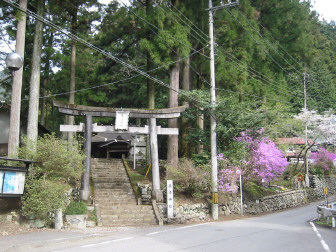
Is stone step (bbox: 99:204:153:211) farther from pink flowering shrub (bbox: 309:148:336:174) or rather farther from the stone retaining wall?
pink flowering shrub (bbox: 309:148:336:174)

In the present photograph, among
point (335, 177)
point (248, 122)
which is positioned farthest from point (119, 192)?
point (335, 177)

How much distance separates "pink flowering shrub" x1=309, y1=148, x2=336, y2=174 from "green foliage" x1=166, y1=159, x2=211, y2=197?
23.5 metres

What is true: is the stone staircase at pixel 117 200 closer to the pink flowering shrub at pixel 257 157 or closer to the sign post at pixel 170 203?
the sign post at pixel 170 203

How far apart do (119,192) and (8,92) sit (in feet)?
42.1

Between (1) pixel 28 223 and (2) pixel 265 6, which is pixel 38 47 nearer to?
(1) pixel 28 223

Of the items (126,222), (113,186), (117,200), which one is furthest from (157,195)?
(113,186)

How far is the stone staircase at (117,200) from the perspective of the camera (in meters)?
15.1

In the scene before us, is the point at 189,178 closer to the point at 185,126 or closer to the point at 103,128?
the point at 103,128

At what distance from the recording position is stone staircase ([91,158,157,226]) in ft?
49.6

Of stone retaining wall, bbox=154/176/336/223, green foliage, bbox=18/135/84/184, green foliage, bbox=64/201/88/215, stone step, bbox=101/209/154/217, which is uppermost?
green foliage, bbox=18/135/84/184

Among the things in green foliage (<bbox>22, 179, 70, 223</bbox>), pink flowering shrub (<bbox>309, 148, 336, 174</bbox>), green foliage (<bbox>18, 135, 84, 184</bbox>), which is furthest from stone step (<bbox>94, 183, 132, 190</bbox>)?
pink flowering shrub (<bbox>309, 148, 336, 174</bbox>)

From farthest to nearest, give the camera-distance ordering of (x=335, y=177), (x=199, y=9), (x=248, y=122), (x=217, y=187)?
(x=335, y=177)
(x=199, y=9)
(x=248, y=122)
(x=217, y=187)

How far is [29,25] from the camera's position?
21.2 meters

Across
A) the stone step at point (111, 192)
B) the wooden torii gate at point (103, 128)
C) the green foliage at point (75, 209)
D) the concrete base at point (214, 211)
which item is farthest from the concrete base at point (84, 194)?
the concrete base at point (214, 211)
